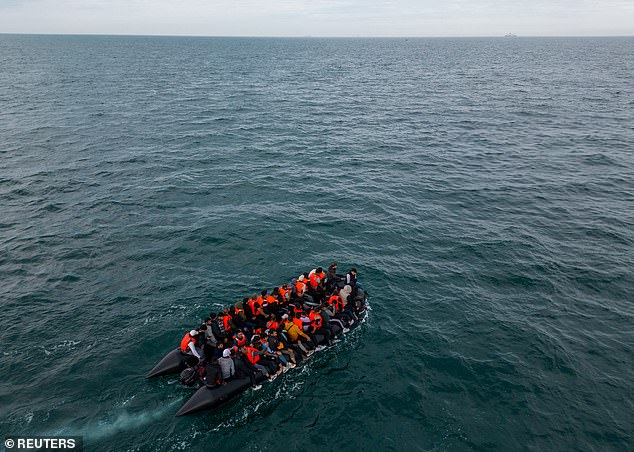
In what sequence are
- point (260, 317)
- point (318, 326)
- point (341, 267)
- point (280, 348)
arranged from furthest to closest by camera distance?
point (341, 267)
point (260, 317)
point (318, 326)
point (280, 348)

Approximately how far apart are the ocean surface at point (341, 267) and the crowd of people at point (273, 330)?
986 mm

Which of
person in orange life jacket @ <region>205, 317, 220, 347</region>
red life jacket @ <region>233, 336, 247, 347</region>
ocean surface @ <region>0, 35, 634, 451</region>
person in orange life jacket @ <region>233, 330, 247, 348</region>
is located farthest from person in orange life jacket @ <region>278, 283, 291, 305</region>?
person in orange life jacket @ <region>205, 317, 220, 347</region>

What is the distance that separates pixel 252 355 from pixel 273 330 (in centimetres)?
194

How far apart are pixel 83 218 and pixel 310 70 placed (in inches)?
4759

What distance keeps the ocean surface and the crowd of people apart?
0.99 metres

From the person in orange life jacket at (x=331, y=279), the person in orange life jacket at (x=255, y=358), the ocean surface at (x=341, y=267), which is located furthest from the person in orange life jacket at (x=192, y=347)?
the person in orange life jacket at (x=331, y=279)

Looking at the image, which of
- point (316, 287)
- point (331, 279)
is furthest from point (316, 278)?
point (331, 279)

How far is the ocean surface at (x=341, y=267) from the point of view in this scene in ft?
61.0

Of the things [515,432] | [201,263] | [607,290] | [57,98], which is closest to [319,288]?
[201,263]

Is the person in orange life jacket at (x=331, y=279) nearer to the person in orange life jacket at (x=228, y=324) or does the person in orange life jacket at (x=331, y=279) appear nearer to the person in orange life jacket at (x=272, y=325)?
the person in orange life jacket at (x=272, y=325)

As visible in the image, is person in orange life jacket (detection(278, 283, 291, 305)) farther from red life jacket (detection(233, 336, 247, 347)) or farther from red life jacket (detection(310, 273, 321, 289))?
red life jacket (detection(233, 336, 247, 347))

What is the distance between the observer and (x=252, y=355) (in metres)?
20.2

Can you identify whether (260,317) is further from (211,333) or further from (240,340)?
(211,333)

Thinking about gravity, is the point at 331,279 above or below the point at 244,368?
above
